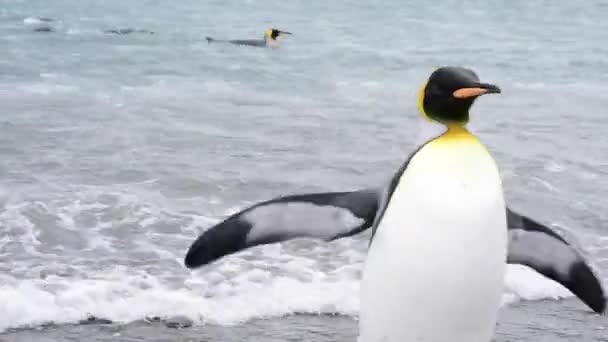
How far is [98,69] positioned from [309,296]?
31.5 feet

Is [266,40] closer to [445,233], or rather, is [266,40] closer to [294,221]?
[294,221]

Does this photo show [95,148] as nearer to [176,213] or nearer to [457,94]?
[176,213]

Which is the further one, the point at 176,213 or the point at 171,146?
the point at 171,146

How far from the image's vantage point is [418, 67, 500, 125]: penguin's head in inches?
113

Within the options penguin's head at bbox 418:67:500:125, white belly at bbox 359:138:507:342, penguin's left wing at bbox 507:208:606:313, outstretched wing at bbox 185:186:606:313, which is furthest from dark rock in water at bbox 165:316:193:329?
penguin's head at bbox 418:67:500:125

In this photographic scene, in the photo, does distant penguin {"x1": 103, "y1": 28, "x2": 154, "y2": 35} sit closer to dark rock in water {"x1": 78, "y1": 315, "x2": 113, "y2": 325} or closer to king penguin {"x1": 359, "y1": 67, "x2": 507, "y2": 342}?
dark rock in water {"x1": 78, "y1": 315, "x2": 113, "y2": 325}

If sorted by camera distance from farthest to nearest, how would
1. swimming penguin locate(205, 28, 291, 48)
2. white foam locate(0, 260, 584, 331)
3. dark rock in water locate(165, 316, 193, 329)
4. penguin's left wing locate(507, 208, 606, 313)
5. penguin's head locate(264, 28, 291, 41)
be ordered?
1. swimming penguin locate(205, 28, 291, 48)
2. penguin's head locate(264, 28, 291, 41)
3. white foam locate(0, 260, 584, 331)
4. dark rock in water locate(165, 316, 193, 329)
5. penguin's left wing locate(507, 208, 606, 313)

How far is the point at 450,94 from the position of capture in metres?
2.92

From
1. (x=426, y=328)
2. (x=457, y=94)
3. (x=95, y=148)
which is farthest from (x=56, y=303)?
(x=95, y=148)

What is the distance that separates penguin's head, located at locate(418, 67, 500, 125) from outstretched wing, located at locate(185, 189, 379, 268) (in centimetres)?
41

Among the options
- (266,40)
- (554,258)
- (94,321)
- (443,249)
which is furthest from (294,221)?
(266,40)

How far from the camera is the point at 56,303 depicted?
15.6 feet

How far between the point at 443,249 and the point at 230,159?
558cm

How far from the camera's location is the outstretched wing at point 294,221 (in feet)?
10.2
